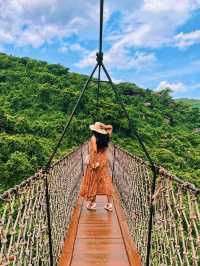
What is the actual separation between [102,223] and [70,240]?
624mm

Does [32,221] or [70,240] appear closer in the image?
[32,221]

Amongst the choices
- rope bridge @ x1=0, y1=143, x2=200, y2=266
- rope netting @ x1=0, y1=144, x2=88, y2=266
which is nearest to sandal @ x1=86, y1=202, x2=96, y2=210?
rope bridge @ x1=0, y1=143, x2=200, y2=266

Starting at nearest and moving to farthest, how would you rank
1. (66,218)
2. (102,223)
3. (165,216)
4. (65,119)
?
(165,216) → (66,218) → (102,223) → (65,119)

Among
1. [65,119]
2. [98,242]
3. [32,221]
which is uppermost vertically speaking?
[65,119]

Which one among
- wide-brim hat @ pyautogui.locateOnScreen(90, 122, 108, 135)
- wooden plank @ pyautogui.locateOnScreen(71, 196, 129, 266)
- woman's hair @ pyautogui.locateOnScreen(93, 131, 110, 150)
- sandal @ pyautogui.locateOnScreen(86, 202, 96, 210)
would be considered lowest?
wooden plank @ pyautogui.locateOnScreen(71, 196, 129, 266)

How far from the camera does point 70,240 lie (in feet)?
11.2

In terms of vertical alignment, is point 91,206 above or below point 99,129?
below

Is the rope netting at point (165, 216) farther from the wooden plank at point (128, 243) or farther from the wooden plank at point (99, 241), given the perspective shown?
the wooden plank at point (99, 241)

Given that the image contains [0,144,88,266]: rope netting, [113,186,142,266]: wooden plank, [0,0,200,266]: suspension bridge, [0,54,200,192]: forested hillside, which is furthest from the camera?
[0,54,200,192]: forested hillside

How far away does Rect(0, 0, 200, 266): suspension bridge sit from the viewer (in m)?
1.90

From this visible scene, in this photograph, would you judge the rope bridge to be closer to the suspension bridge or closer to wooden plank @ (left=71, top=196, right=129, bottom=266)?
the suspension bridge

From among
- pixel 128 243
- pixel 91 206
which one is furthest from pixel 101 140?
pixel 128 243

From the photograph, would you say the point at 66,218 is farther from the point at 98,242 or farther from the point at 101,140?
the point at 101,140

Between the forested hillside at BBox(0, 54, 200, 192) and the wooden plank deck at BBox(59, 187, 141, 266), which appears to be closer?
the wooden plank deck at BBox(59, 187, 141, 266)
